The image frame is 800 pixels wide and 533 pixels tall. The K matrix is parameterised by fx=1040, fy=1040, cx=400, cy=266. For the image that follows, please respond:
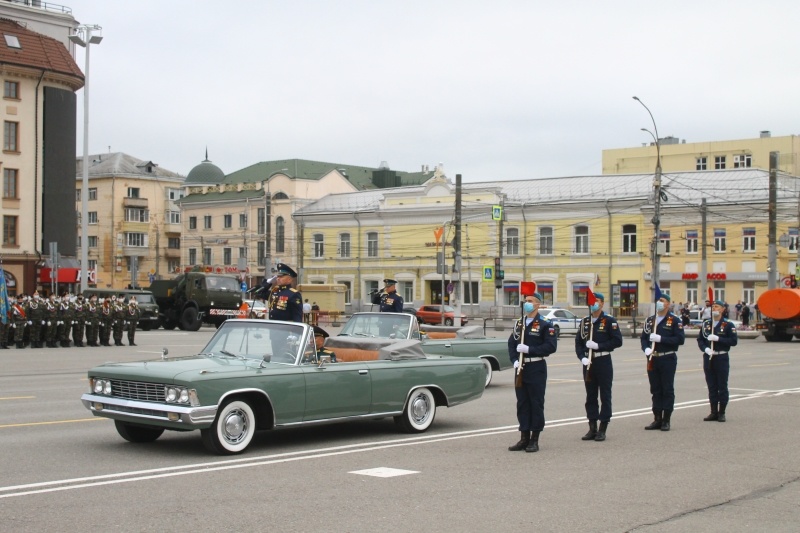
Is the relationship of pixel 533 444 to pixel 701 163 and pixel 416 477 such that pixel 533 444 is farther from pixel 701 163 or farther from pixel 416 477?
pixel 701 163

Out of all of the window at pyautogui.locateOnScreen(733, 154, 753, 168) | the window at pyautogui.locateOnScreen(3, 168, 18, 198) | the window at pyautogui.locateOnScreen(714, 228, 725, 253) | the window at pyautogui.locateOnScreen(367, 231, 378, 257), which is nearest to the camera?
the window at pyautogui.locateOnScreen(3, 168, 18, 198)

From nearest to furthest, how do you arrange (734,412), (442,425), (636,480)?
(636,480)
(442,425)
(734,412)

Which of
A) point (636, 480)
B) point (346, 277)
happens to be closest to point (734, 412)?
point (636, 480)

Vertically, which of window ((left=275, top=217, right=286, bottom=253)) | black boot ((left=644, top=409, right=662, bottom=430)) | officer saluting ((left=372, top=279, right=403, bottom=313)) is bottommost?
black boot ((left=644, top=409, right=662, bottom=430))

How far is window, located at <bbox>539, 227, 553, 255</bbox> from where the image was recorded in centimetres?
6731

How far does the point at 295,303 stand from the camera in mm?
14453

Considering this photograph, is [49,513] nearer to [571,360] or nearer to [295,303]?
[295,303]

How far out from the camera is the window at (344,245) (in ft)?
251

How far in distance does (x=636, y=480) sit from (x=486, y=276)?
50.6 meters

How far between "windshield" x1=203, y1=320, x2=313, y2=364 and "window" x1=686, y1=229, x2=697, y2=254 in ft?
179

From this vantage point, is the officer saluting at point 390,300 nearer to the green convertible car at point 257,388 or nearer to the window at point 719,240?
the green convertible car at point 257,388

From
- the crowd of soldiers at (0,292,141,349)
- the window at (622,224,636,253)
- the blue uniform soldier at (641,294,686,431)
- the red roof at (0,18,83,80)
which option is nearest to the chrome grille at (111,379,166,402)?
the blue uniform soldier at (641,294,686,431)

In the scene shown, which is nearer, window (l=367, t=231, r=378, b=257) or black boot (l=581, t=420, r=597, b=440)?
black boot (l=581, t=420, r=597, b=440)

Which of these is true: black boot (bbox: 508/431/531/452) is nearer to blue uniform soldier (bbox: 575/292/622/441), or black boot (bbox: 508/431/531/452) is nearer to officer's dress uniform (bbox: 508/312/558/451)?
officer's dress uniform (bbox: 508/312/558/451)
